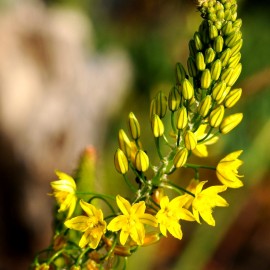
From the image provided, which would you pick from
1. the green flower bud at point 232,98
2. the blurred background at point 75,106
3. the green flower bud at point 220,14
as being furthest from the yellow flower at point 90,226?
the blurred background at point 75,106

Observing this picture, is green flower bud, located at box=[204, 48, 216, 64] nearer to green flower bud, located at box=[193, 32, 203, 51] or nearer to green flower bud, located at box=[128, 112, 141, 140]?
green flower bud, located at box=[193, 32, 203, 51]

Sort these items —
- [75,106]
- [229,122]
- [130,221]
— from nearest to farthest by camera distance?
[130,221]
[229,122]
[75,106]

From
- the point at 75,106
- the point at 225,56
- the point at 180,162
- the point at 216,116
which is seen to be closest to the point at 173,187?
→ the point at 180,162

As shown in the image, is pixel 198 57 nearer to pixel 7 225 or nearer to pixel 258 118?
pixel 258 118

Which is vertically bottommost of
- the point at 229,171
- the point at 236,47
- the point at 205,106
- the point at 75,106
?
the point at 229,171

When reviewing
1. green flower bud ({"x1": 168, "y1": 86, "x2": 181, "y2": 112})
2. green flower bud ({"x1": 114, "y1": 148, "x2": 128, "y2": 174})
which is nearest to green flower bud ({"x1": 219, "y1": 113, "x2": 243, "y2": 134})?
green flower bud ({"x1": 168, "y1": 86, "x2": 181, "y2": 112})

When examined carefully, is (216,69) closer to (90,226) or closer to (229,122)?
(229,122)

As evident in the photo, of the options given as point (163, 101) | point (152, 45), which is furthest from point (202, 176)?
point (163, 101)

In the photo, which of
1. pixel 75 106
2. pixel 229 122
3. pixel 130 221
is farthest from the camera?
pixel 75 106
